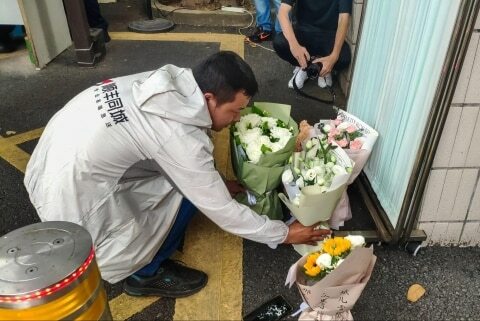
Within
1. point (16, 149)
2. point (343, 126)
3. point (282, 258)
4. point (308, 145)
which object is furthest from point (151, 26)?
point (282, 258)

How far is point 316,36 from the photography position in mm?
4312

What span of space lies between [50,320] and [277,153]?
4.41 ft

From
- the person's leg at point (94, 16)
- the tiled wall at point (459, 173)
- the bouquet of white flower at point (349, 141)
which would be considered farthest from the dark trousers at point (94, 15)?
the tiled wall at point (459, 173)

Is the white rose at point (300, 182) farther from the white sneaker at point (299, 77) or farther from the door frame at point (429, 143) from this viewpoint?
the white sneaker at point (299, 77)

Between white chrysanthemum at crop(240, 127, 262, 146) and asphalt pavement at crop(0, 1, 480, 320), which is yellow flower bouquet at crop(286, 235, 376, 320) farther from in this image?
white chrysanthemum at crop(240, 127, 262, 146)

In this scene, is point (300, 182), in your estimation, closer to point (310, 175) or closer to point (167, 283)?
point (310, 175)

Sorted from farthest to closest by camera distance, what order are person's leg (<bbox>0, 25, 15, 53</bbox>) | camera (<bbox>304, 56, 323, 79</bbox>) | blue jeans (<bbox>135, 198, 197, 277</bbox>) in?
person's leg (<bbox>0, 25, 15, 53</bbox>), camera (<bbox>304, 56, 323, 79</bbox>), blue jeans (<bbox>135, 198, 197, 277</bbox>)

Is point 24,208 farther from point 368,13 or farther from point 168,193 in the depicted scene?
point 368,13

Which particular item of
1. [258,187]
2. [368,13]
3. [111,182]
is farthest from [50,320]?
[368,13]

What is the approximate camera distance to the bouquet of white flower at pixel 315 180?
217cm

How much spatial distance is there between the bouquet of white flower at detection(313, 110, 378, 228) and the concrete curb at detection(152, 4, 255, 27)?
4.31 m

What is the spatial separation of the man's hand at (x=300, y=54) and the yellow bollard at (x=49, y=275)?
311 centimetres

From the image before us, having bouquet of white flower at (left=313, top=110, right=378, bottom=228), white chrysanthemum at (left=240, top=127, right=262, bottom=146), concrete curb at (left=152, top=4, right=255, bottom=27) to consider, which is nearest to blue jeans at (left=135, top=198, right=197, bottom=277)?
white chrysanthemum at (left=240, top=127, right=262, bottom=146)

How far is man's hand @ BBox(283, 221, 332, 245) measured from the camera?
219 cm
